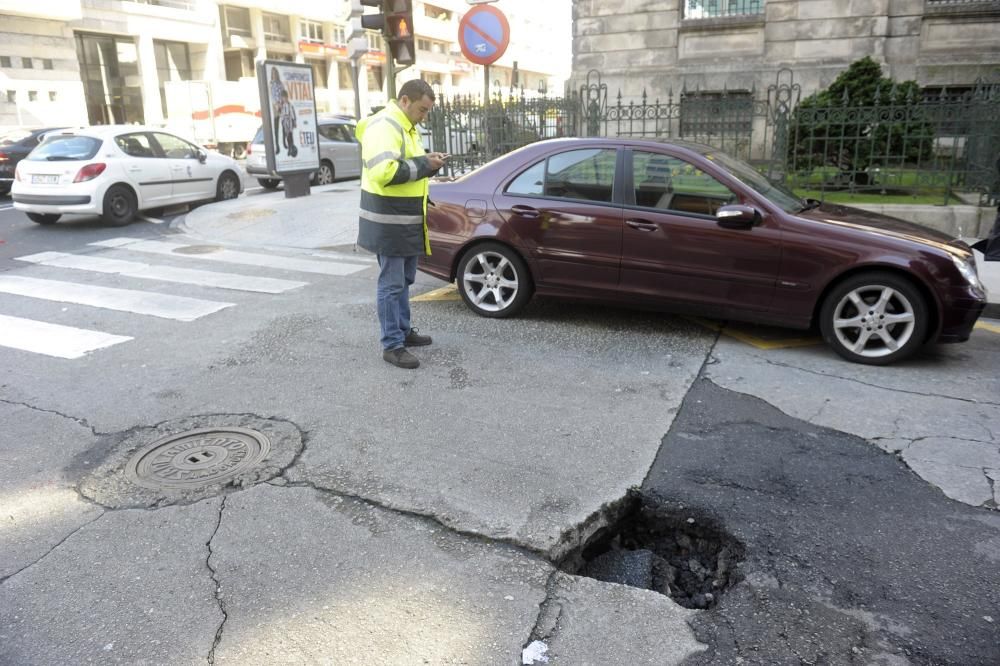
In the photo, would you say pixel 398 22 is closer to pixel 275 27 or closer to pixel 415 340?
pixel 415 340

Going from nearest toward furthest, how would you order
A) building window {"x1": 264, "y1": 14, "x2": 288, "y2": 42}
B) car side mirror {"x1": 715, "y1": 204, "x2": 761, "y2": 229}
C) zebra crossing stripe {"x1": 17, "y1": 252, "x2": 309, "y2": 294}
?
car side mirror {"x1": 715, "y1": 204, "x2": 761, "y2": 229}, zebra crossing stripe {"x1": 17, "y1": 252, "x2": 309, "y2": 294}, building window {"x1": 264, "y1": 14, "x2": 288, "y2": 42}

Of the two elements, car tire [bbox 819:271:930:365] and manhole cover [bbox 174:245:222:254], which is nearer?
car tire [bbox 819:271:930:365]

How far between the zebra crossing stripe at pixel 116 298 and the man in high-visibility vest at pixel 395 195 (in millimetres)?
2403

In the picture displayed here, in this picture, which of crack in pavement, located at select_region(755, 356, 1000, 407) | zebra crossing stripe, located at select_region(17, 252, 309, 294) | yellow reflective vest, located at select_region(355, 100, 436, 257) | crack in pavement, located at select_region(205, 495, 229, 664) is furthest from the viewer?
zebra crossing stripe, located at select_region(17, 252, 309, 294)

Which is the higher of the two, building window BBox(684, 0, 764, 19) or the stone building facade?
building window BBox(684, 0, 764, 19)

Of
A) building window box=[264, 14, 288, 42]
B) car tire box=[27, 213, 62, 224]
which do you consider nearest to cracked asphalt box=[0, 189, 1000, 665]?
car tire box=[27, 213, 62, 224]

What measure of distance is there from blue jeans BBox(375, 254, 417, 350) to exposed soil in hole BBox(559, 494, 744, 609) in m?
2.55

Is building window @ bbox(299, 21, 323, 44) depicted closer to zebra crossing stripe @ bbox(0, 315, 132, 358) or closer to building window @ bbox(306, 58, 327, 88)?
building window @ bbox(306, 58, 327, 88)

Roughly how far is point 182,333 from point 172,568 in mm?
3737

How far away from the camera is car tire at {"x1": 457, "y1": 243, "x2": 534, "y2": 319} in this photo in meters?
6.61

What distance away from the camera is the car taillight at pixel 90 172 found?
473 inches

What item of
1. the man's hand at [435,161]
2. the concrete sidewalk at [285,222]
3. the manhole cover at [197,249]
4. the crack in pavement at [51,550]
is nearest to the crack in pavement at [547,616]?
the crack in pavement at [51,550]

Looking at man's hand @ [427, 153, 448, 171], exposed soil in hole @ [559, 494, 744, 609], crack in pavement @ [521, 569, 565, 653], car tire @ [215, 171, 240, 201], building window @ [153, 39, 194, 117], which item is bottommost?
exposed soil in hole @ [559, 494, 744, 609]

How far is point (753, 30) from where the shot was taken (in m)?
17.0
